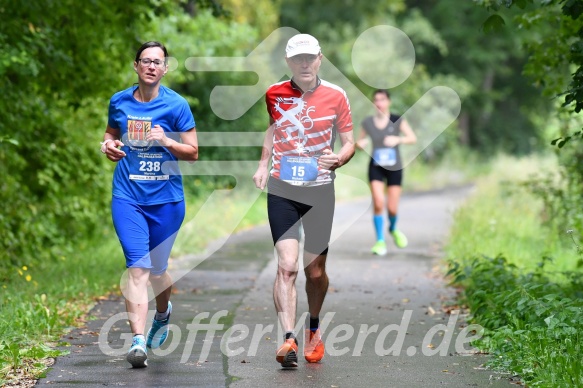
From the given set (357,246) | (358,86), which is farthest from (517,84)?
(357,246)

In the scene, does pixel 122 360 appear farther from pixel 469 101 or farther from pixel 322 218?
pixel 469 101

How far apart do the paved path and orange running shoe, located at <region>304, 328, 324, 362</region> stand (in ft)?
0.23

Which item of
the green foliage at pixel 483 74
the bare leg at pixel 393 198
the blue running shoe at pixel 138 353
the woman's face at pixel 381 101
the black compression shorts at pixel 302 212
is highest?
the green foliage at pixel 483 74

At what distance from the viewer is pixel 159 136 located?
6.60m

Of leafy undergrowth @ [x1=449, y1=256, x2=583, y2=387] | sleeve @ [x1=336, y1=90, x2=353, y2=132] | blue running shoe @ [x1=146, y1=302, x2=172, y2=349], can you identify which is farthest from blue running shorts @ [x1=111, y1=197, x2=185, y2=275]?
leafy undergrowth @ [x1=449, y1=256, x2=583, y2=387]

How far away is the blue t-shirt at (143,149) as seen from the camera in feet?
22.1

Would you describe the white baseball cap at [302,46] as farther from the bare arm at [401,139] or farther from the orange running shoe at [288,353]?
the bare arm at [401,139]

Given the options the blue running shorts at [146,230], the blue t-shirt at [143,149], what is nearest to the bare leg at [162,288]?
the blue running shorts at [146,230]

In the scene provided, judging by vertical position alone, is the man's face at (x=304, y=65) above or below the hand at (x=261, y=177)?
above

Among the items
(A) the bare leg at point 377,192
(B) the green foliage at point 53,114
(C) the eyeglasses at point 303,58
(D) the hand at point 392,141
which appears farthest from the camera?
(A) the bare leg at point 377,192

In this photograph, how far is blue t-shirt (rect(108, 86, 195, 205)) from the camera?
22.1 feet

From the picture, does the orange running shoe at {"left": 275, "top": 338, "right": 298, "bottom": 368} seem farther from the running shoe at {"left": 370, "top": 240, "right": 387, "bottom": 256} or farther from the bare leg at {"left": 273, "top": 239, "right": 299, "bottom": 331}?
the running shoe at {"left": 370, "top": 240, "right": 387, "bottom": 256}

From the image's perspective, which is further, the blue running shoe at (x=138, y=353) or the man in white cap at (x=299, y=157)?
the man in white cap at (x=299, y=157)

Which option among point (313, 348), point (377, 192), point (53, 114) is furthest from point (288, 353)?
point (377, 192)
